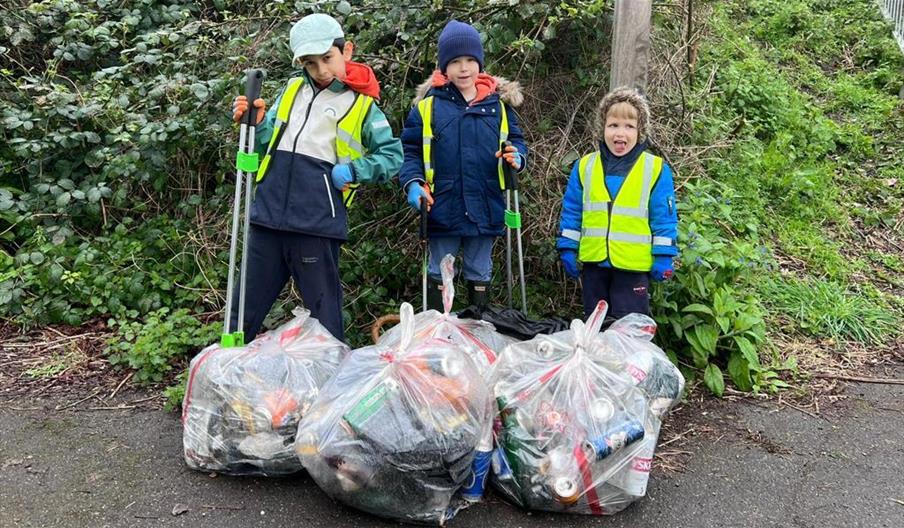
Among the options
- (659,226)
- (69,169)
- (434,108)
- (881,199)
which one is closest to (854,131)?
(881,199)

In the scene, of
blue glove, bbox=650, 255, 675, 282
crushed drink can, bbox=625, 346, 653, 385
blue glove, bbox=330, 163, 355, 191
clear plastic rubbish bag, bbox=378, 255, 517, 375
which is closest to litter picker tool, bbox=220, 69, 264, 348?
blue glove, bbox=330, 163, 355, 191

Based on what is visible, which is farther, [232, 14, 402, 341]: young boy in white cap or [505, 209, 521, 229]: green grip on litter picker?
[505, 209, 521, 229]: green grip on litter picker

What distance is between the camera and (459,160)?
12.6ft

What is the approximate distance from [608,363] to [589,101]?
8.45 ft

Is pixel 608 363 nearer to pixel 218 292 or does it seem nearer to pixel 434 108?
pixel 434 108

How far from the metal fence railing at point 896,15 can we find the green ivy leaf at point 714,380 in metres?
6.23

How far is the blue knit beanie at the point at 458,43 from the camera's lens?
3.71 meters

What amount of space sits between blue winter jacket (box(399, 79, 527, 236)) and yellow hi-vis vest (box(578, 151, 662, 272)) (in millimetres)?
460

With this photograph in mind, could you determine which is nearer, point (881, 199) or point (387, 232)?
point (387, 232)

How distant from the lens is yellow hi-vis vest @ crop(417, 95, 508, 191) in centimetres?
387

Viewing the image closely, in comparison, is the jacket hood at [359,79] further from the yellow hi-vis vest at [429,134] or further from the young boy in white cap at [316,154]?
the yellow hi-vis vest at [429,134]

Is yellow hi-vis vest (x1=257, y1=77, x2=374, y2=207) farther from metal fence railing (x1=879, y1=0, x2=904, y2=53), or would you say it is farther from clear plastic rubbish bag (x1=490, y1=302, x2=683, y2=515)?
metal fence railing (x1=879, y1=0, x2=904, y2=53)

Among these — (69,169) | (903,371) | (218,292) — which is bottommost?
(903,371)

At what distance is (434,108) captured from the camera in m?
3.87
